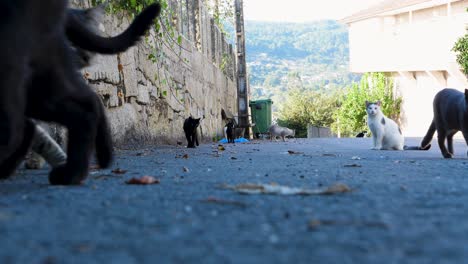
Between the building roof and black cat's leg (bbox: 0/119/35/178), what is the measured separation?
808 inches

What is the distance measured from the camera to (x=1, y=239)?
1.25 metres

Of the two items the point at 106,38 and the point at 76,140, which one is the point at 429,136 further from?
the point at 76,140

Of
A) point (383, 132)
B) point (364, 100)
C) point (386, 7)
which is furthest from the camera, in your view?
point (364, 100)

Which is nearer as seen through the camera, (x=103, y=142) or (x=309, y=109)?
(x=103, y=142)

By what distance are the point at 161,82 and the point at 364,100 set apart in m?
20.6

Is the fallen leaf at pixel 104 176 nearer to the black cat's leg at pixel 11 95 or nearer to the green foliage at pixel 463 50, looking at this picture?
the black cat's leg at pixel 11 95

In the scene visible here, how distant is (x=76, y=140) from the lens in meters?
2.29

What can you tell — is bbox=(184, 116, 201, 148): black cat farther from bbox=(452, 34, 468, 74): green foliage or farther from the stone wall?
bbox=(452, 34, 468, 74): green foliage

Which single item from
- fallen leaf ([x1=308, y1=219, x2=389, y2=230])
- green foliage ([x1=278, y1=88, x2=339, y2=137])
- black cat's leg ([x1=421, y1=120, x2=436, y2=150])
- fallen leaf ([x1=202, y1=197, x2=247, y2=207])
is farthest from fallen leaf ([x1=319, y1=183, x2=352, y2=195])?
green foliage ([x1=278, y1=88, x2=339, y2=137])

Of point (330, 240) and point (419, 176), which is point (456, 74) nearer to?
point (419, 176)

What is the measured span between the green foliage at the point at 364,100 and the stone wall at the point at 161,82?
519 inches

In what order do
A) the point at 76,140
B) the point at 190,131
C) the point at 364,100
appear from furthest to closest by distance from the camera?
the point at 364,100
the point at 190,131
the point at 76,140

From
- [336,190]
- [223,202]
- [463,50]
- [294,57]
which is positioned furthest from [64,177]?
[294,57]

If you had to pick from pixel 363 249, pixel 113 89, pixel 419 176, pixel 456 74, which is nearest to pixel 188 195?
pixel 363 249
